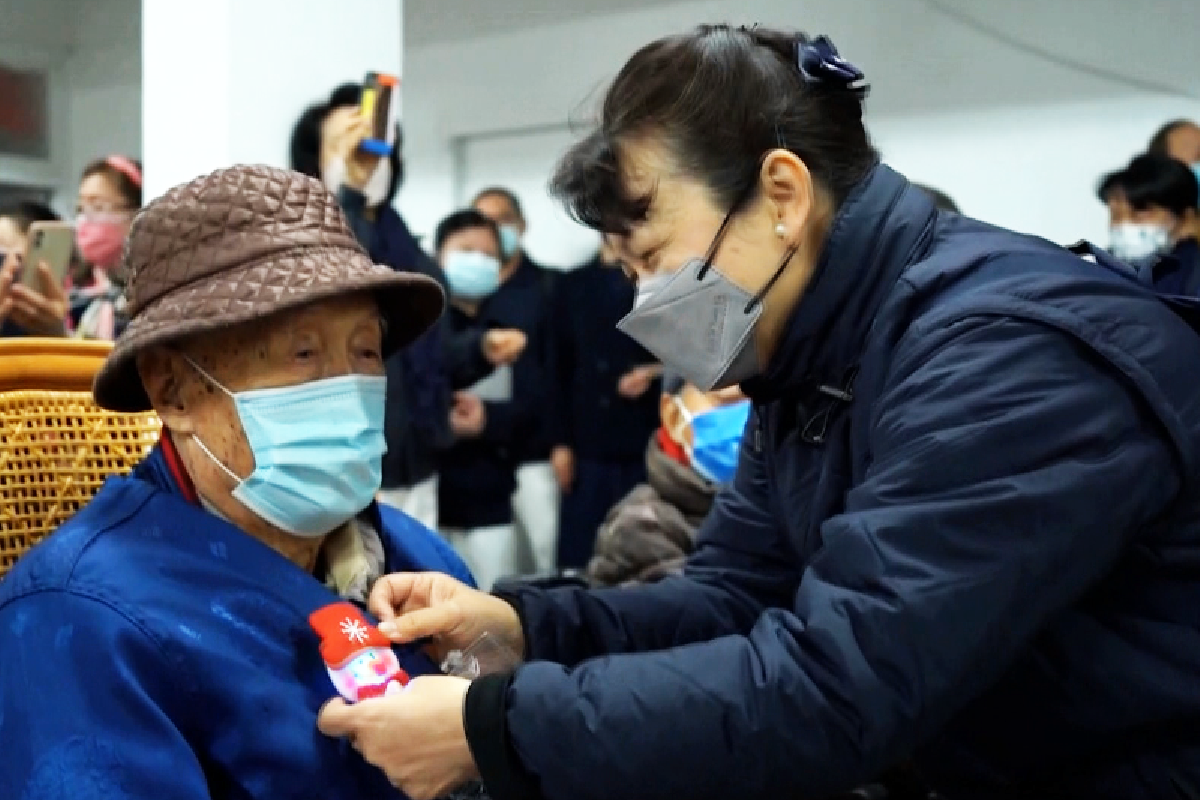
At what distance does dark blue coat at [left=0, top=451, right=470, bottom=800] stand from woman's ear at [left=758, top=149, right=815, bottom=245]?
57 cm

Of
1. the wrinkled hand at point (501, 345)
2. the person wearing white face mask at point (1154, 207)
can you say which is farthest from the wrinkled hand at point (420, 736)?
the person wearing white face mask at point (1154, 207)

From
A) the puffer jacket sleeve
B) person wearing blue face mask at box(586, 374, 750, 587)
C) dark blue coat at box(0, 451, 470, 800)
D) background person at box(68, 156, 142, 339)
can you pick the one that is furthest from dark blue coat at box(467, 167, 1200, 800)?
background person at box(68, 156, 142, 339)

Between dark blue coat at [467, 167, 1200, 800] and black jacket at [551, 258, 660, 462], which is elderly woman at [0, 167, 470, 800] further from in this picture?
black jacket at [551, 258, 660, 462]

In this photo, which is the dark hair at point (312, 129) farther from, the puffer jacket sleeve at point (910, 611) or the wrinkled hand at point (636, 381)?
the puffer jacket sleeve at point (910, 611)

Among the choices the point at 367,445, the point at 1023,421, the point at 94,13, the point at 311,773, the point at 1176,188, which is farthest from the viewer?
the point at 94,13

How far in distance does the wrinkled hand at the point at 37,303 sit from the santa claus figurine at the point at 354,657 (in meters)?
1.78

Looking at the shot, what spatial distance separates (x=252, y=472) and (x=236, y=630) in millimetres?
159

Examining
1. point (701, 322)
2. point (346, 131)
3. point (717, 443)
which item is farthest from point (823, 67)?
point (346, 131)

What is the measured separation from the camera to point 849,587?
104cm

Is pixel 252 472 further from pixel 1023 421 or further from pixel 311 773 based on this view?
pixel 1023 421

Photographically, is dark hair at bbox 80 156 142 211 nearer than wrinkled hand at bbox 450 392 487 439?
Yes

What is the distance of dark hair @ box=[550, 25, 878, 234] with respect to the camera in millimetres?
1233

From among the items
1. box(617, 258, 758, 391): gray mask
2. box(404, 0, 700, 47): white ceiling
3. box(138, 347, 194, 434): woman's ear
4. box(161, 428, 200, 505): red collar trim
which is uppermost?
box(404, 0, 700, 47): white ceiling

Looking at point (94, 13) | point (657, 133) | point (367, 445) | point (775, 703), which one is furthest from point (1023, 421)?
point (94, 13)
